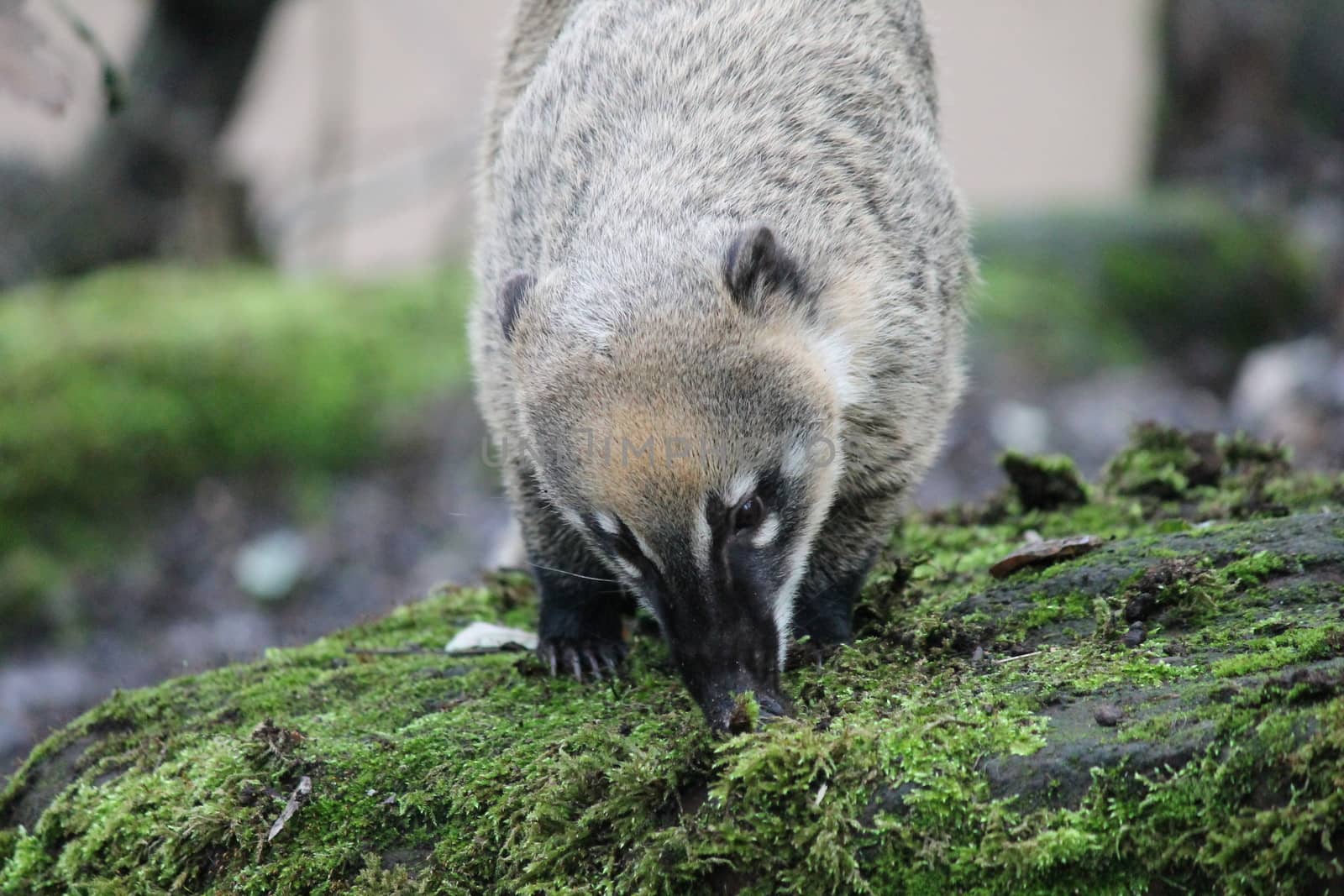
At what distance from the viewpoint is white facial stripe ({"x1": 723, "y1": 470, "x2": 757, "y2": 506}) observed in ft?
12.3

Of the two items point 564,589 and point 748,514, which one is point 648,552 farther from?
point 564,589

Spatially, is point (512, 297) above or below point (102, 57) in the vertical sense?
below

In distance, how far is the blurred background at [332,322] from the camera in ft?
31.7

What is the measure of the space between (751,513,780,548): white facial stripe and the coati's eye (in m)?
0.03

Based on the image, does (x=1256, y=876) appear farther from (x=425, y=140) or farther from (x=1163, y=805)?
(x=425, y=140)

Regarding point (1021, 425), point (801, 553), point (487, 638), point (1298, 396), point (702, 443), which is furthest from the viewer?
point (1021, 425)

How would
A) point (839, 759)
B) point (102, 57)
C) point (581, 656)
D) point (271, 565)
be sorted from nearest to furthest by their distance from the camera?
point (839, 759) < point (581, 656) < point (102, 57) < point (271, 565)

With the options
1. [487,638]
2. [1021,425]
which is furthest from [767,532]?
[1021,425]

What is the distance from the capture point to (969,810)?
3.24 metres

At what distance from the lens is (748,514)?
12.7 feet

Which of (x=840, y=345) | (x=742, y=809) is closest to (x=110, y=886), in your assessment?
(x=742, y=809)

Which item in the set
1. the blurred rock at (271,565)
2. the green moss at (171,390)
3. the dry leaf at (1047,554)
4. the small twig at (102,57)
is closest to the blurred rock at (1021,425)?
the green moss at (171,390)

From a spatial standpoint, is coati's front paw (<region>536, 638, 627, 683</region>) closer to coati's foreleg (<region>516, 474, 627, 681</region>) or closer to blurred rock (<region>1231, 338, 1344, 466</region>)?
coati's foreleg (<region>516, 474, 627, 681</region>)

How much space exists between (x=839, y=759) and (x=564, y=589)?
6.15 ft
